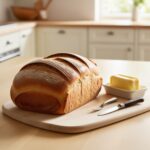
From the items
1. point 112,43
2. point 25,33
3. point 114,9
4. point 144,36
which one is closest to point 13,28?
point 25,33

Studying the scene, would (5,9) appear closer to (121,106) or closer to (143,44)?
(143,44)

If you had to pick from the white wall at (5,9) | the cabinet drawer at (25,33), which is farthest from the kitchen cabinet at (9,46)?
the white wall at (5,9)

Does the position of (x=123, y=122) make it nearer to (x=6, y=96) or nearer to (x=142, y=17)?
(x=6, y=96)

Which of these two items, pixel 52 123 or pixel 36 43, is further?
pixel 36 43

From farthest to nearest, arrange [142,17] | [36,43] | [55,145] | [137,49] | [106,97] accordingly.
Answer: [142,17]
[36,43]
[137,49]
[106,97]
[55,145]

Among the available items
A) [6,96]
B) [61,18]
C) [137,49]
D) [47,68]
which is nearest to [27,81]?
[47,68]
